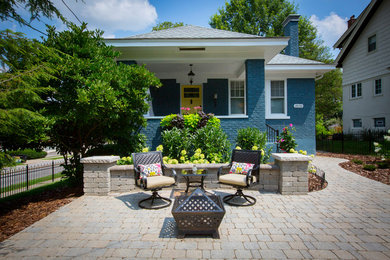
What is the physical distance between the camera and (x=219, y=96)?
34.1 ft

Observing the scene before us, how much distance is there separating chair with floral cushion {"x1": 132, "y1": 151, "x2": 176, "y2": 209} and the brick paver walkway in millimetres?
357

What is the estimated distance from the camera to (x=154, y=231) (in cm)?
319

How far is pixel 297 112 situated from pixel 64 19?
33.6ft

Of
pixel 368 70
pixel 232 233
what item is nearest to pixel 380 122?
pixel 368 70

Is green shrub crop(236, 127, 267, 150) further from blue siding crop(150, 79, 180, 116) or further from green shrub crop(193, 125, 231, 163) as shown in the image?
blue siding crop(150, 79, 180, 116)

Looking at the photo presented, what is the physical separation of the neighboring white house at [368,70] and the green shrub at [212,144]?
1191 cm

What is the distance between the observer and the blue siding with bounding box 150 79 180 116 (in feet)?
33.8

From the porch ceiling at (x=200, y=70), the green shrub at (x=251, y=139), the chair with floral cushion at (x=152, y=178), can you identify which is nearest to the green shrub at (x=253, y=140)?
the green shrub at (x=251, y=139)

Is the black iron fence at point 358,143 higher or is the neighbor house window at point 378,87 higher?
the neighbor house window at point 378,87

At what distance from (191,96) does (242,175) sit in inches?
268

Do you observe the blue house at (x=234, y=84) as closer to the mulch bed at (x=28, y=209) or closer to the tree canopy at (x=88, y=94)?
the tree canopy at (x=88, y=94)

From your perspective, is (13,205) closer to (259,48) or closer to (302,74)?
(259,48)

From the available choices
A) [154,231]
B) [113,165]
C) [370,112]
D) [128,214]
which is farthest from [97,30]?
[370,112]

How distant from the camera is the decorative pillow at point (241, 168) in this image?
4.54 meters
